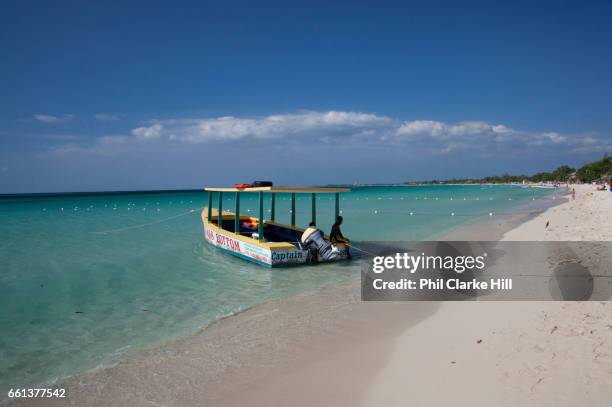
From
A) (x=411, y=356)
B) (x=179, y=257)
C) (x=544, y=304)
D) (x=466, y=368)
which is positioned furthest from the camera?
(x=179, y=257)

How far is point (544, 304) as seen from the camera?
6535 mm

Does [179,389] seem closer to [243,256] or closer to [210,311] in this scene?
[210,311]

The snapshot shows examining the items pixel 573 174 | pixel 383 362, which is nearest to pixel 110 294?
pixel 383 362

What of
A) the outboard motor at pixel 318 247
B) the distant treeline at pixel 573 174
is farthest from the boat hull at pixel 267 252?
the distant treeline at pixel 573 174

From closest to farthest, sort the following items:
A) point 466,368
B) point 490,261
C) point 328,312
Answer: point 466,368 < point 328,312 < point 490,261

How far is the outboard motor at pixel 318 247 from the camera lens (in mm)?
11445

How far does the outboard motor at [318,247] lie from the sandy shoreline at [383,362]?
14.5ft

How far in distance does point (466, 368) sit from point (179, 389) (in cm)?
343

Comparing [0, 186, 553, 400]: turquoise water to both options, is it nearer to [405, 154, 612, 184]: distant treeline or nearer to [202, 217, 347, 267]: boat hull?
[202, 217, 347, 267]: boat hull

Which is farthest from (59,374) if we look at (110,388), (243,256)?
(243,256)

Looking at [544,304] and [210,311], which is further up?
[544,304]

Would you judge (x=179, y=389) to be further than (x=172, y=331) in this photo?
No

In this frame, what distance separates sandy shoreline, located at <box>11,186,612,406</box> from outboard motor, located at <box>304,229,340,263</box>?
4.41 meters

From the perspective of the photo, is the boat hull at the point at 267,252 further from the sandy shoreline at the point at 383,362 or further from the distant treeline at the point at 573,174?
the distant treeline at the point at 573,174
